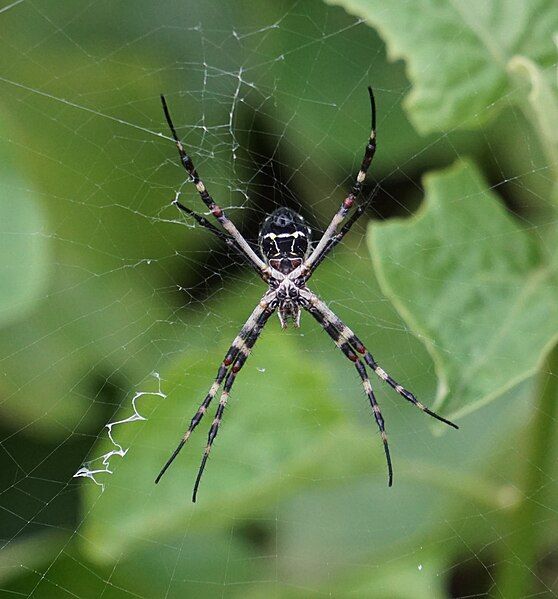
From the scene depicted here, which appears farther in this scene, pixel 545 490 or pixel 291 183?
pixel 291 183

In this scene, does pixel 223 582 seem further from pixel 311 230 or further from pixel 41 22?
pixel 41 22

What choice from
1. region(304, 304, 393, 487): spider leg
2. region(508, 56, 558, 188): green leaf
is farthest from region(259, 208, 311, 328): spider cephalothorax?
region(508, 56, 558, 188): green leaf

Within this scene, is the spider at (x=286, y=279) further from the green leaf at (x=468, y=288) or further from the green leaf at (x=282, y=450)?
the green leaf at (x=468, y=288)

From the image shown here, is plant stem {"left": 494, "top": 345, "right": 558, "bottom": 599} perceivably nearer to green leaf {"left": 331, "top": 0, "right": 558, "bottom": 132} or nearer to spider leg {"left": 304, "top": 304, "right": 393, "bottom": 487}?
green leaf {"left": 331, "top": 0, "right": 558, "bottom": 132}

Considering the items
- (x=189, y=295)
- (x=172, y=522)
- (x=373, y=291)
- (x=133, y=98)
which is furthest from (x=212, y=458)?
(x=133, y=98)

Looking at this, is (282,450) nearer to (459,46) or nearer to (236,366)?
(236,366)
